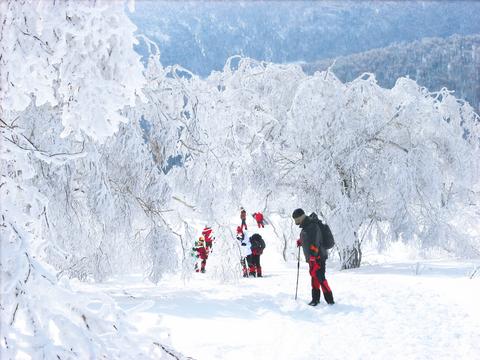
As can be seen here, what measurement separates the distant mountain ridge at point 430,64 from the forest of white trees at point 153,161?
10536 centimetres

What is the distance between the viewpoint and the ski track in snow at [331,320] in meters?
4.97

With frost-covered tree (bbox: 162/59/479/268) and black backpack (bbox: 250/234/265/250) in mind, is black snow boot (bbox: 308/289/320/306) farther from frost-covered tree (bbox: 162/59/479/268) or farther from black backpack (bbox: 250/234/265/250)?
black backpack (bbox: 250/234/265/250)

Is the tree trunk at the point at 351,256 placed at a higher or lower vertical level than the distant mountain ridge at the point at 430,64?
lower

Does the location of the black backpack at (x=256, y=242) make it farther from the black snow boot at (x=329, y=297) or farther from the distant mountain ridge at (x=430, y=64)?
the distant mountain ridge at (x=430, y=64)

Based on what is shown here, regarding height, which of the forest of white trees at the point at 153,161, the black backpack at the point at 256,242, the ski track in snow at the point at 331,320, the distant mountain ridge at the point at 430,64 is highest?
the distant mountain ridge at the point at 430,64

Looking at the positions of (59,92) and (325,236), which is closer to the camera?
(59,92)

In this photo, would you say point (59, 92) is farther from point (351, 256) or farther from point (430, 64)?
point (430, 64)

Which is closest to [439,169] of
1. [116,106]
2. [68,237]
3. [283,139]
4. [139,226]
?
[283,139]

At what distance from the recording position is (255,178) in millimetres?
12516

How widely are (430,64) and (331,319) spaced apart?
14759 cm

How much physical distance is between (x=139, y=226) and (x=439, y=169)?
26.5 feet

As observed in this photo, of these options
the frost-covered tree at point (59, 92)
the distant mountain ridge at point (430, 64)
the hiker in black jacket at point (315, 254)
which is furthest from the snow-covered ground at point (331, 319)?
the distant mountain ridge at point (430, 64)

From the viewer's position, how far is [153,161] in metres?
7.15

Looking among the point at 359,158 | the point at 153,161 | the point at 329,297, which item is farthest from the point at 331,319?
the point at 359,158
